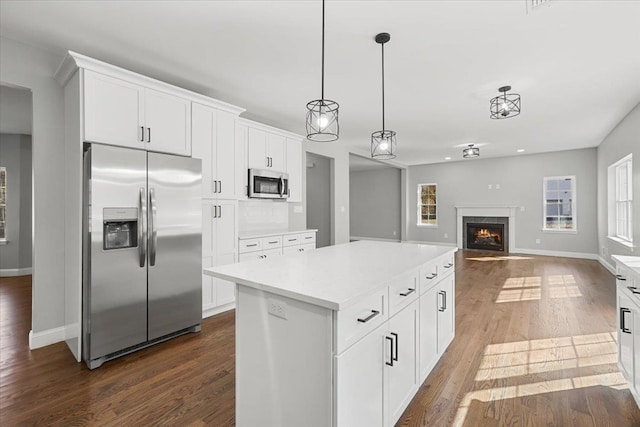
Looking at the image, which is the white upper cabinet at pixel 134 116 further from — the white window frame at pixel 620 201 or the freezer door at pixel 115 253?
the white window frame at pixel 620 201

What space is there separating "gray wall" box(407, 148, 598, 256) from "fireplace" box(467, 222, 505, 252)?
373 millimetres

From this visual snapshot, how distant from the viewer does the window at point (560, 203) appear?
756cm

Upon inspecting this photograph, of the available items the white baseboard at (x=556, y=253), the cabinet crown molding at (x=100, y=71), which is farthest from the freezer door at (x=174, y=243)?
the white baseboard at (x=556, y=253)

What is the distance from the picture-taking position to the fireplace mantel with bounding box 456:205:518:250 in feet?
27.2

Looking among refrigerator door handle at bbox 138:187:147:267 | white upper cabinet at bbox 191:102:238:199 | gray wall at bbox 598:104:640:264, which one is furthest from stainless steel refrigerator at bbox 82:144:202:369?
gray wall at bbox 598:104:640:264

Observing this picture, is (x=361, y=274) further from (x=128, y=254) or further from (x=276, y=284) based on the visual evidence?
(x=128, y=254)

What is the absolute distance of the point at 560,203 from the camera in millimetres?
7746

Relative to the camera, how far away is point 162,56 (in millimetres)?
2875

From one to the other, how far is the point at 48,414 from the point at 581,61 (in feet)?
16.6

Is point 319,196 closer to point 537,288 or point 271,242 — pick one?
point 271,242

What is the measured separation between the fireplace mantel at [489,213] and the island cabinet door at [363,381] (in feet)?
27.1

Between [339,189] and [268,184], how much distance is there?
2.50 metres

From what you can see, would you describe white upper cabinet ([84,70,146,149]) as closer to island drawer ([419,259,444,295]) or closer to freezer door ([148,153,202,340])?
freezer door ([148,153,202,340])

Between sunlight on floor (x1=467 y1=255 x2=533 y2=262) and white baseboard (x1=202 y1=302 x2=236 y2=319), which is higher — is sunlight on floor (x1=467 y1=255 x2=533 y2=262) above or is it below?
above
